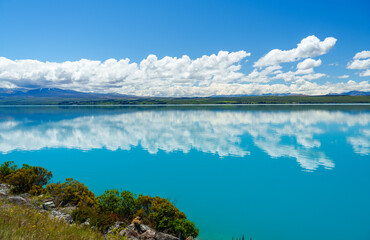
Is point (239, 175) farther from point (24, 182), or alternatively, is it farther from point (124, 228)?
point (24, 182)

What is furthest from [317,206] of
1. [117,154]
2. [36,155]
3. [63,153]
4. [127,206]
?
[36,155]

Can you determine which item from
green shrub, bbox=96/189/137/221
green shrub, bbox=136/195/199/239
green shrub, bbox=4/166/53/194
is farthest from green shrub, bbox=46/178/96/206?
green shrub, bbox=136/195/199/239

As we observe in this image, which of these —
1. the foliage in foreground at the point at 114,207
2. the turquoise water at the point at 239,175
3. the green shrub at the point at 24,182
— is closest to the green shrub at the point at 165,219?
the foliage in foreground at the point at 114,207

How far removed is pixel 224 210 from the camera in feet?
51.5

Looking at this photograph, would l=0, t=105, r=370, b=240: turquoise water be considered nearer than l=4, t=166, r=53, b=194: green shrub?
Yes

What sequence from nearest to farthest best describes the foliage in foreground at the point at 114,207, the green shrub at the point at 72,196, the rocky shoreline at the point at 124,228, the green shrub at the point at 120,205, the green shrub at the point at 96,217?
the rocky shoreline at the point at 124,228 < the green shrub at the point at 96,217 < the foliage in foreground at the point at 114,207 < the green shrub at the point at 120,205 < the green shrub at the point at 72,196

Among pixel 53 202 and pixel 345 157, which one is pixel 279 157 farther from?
pixel 53 202

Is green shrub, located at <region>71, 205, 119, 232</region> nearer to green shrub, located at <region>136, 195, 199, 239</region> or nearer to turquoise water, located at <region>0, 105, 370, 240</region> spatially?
green shrub, located at <region>136, 195, 199, 239</region>

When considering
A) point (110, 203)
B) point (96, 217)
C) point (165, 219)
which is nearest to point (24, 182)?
point (110, 203)

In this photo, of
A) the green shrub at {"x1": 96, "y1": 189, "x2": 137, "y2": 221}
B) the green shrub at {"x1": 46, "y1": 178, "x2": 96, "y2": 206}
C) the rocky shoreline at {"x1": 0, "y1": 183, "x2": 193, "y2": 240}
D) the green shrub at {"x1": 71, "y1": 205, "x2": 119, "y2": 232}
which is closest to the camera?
the rocky shoreline at {"x1": 0, "y1": 183, "x2": 193, "y2": 240}

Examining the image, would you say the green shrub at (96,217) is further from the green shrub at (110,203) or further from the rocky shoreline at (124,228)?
the green shrub at (110,203)

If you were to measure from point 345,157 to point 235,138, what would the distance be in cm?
1973

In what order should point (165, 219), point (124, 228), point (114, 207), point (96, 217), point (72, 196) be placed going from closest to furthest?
point (124, 228) < point (96, 217) < point (165, 219) < point (114, 207) < point (72, 196)

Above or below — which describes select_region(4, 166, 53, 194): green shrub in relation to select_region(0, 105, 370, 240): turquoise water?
above
